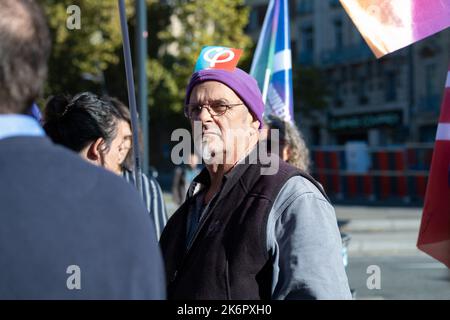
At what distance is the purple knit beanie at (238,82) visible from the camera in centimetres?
232

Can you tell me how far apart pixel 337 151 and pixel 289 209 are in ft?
62.4

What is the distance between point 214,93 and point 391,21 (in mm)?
1070

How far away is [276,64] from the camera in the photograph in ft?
17.3

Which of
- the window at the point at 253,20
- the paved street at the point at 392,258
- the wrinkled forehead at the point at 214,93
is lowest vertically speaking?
the paved street at the point at 392,258

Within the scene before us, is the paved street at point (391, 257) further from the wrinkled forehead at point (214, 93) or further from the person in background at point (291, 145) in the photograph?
the wrinkled forehead at point (214, 93)

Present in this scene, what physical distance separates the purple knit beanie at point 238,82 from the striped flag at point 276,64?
8.47ft

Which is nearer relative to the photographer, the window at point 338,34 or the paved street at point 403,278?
the paved street at point 403,278

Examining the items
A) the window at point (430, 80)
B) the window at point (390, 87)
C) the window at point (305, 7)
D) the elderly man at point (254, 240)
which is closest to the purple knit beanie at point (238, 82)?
the elderly man at point (254, 240)

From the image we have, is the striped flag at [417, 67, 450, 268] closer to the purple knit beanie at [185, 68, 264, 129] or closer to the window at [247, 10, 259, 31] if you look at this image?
the purple knit beanie at [185, 68, 264, 129]

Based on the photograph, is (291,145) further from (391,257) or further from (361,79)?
(361,79)

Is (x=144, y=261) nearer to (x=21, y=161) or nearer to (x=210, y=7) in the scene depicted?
(x=21, y=161)

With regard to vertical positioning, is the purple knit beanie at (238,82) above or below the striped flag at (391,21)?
below

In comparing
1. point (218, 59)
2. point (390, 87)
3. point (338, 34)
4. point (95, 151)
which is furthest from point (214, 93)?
point (338, 34)

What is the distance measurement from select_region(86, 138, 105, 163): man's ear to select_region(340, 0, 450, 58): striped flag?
1.13 m
